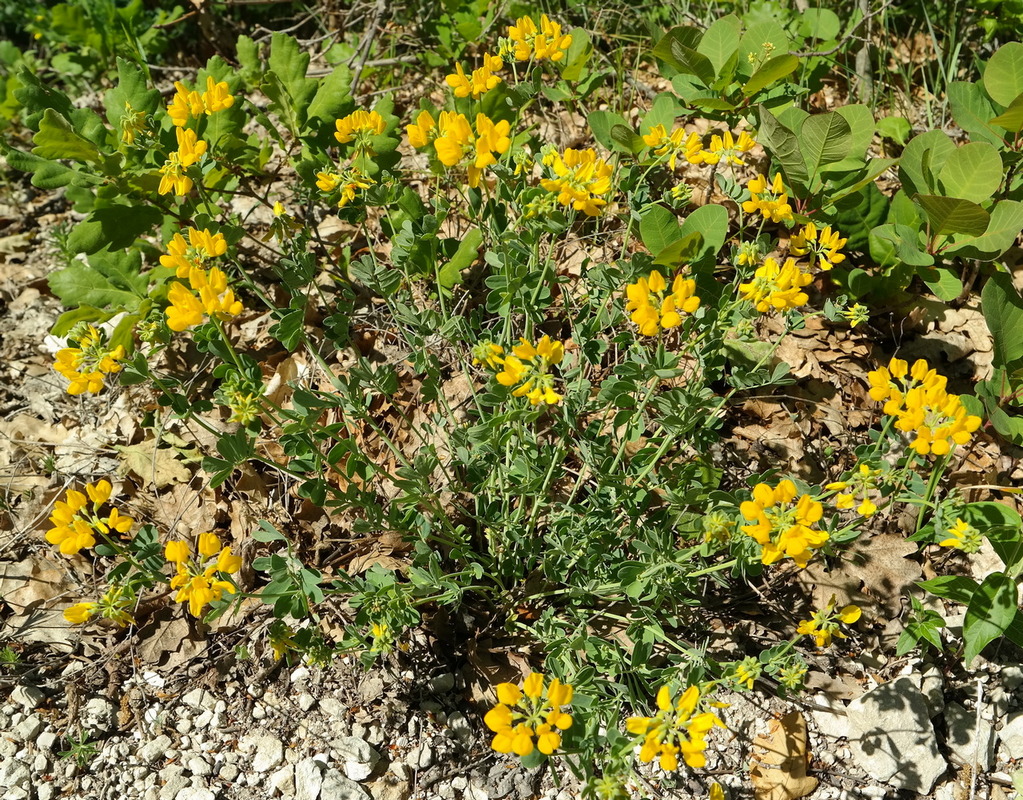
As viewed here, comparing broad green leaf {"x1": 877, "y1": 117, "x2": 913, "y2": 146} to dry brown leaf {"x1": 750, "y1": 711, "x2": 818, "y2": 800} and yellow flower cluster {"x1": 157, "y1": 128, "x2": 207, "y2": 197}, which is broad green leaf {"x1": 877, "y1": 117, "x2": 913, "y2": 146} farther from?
yellow flower cluster {"x1": 157, "y1": 128, "x2": 207, "y2": 197}

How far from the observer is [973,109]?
134 inches

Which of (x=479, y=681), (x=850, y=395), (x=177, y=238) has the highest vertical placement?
(x=177, y=238)

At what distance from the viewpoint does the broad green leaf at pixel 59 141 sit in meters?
2.96

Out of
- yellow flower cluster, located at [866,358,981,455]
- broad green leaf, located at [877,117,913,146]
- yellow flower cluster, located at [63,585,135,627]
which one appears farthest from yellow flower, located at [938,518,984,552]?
broad green leaf, located at [877,117,913,146]

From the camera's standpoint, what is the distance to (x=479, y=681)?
2863mm

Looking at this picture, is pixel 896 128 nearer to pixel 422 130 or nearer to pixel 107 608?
pixel 422 130

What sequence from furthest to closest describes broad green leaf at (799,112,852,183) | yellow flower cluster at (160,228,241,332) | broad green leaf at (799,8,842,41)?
A: broad green leaf at (799,8,842,41)
broad green leaf at (799,112,852,183)
yellow flower cluster at (160,228,241,332)

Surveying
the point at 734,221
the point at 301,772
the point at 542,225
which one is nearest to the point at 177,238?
the point at 542,225

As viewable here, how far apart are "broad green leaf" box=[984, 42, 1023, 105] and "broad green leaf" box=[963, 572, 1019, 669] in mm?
1884

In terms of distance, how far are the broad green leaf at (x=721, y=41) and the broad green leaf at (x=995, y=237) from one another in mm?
1189

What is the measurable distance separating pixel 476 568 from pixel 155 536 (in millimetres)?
925

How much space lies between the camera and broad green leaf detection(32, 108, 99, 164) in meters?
2.96

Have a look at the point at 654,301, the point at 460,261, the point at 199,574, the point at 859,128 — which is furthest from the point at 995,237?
the point at 199,574

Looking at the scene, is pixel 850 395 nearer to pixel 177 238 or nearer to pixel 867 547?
pixel 867 547
